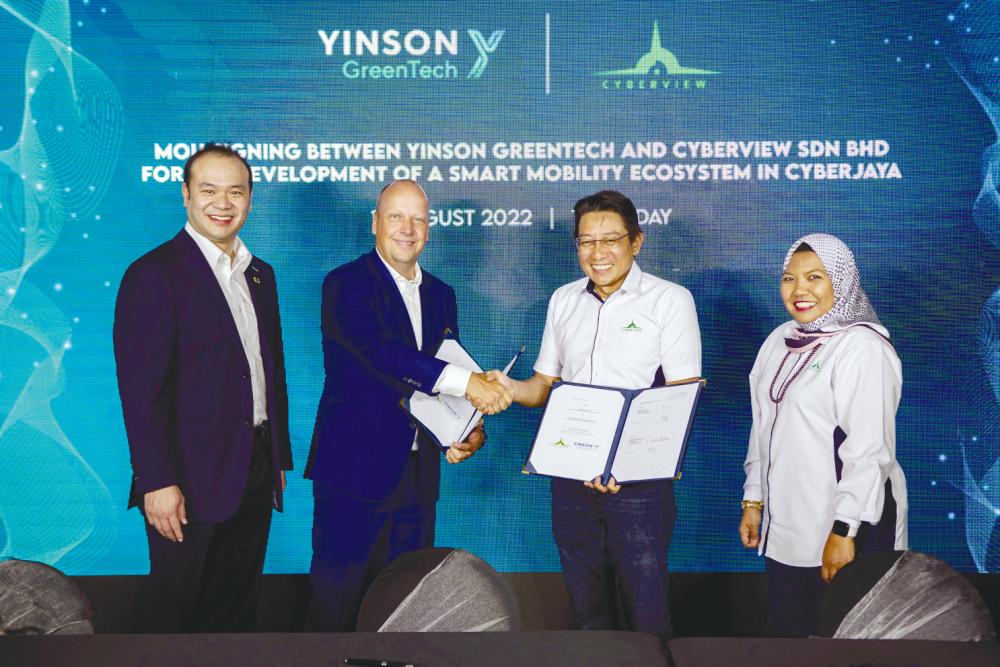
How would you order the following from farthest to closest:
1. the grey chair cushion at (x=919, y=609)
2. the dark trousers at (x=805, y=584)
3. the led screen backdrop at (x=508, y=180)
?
the led screen backdrop at (x=508, y=180) → the dark trousers at (x=805, y=584) → the grey chair cushion at (x=919, y=609)

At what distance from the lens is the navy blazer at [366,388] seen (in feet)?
9.35

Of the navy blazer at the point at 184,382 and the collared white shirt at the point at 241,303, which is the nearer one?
the navy blazer at the point at 184,382

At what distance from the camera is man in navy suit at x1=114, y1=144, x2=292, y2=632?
2617 mm

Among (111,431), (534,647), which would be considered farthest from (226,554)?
(534,647)

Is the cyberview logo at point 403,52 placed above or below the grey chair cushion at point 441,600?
above

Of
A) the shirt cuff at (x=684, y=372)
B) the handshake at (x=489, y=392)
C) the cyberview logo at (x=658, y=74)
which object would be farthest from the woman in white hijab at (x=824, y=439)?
the cyberview logo at (x=658, y=74)

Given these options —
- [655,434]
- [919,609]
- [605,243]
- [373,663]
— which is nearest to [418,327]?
[605,243]

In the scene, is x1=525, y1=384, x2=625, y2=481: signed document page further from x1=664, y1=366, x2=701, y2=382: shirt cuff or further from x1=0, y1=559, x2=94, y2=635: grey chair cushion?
x1=0, y1=559, x2=94, y2=635: grey chair cushion

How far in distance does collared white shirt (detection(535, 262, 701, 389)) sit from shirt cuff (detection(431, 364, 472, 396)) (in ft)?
1.32

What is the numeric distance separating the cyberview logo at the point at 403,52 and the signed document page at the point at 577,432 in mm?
1763

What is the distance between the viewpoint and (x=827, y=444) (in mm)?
2537

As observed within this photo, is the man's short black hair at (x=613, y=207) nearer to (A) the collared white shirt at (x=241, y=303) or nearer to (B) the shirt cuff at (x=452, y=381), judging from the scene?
(B) the shirt cuff at (x=452, y=381)

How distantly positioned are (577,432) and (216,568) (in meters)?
1.34

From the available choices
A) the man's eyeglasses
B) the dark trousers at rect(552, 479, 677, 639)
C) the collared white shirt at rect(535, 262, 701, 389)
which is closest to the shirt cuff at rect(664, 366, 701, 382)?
the collared white shirt at rect(535, 262, 701, 389)
